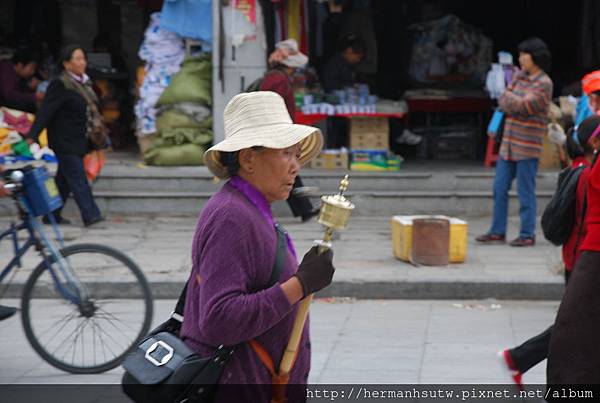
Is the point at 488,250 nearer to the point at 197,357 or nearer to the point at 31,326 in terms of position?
the point at 31,326

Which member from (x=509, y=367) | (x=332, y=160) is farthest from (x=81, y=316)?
(x=332, y=160)

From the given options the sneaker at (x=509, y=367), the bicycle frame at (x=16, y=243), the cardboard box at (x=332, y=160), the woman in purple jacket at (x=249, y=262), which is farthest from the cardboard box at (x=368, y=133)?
the woman in purple jacket at (x=249, y=262)

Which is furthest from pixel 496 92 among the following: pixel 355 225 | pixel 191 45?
pixel 191 45

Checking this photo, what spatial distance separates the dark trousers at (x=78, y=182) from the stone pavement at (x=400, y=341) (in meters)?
2.46

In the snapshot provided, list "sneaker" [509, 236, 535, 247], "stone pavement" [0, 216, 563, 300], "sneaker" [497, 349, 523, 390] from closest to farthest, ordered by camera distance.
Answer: "sneaker" [497, 349, 523, 390], "stone pavement" [0, 216, 563, 300], "sneaker" [509, 236, 535, 247]

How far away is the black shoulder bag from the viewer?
3283 millimetres

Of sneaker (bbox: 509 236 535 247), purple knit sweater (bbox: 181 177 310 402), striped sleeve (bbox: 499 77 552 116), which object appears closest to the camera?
purple knit sweater (bbox: 181 177 310 402)

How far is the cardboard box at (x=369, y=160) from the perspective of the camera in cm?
1359

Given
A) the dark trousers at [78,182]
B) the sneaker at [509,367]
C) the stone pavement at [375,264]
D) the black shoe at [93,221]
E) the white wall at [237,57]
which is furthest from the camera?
the white wall at [237,57]

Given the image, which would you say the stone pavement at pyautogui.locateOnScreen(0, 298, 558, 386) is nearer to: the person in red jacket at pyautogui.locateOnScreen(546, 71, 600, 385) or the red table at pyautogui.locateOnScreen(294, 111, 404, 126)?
the person in red jacket at pyautogui.locateOnScreen(546, 71, 600, 385)

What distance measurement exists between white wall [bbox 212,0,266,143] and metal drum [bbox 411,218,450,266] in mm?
4203

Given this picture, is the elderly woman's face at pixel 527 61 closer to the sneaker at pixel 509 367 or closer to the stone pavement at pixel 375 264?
the stone pavement at pixel 375 264

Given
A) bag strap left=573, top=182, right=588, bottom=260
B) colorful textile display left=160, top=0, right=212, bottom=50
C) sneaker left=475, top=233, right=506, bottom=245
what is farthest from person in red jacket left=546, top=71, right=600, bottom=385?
colorful textile display left=160, top=0, right=212, bottom=50

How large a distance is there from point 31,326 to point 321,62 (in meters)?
9.78
